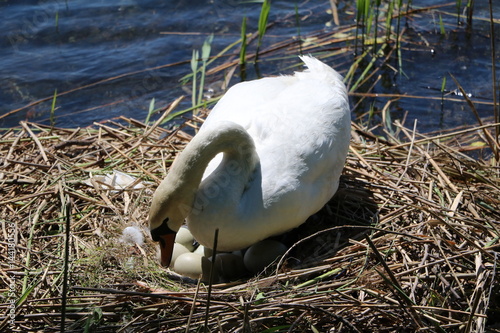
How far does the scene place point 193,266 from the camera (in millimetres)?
4891

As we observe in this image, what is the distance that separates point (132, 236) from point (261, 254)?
3.35 feet

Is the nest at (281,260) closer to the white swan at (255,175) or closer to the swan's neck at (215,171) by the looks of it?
the white swan at (255,175)

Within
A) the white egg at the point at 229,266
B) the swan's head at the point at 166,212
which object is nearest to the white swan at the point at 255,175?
the swan's head at the point at 166,212

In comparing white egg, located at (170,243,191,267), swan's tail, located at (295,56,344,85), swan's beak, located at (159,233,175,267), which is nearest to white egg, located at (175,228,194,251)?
white egg, located at (170,243,191,267)

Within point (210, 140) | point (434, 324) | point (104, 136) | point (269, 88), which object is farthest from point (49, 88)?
point (434, 324)

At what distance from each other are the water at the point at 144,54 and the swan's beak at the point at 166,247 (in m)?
4.12

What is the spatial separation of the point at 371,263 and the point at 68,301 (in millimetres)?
2006

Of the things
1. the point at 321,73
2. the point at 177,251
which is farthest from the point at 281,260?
the point at 321,73

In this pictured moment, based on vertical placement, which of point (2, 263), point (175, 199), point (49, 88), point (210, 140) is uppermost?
point (210, 140)

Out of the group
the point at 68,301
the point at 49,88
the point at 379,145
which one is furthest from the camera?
the point at 49,88

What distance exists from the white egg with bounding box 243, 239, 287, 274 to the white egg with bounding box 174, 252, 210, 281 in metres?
0.30

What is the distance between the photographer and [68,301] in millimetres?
4422

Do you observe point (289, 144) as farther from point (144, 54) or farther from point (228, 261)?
point (144, 54)

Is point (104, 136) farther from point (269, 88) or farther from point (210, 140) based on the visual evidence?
point (210, 140)
